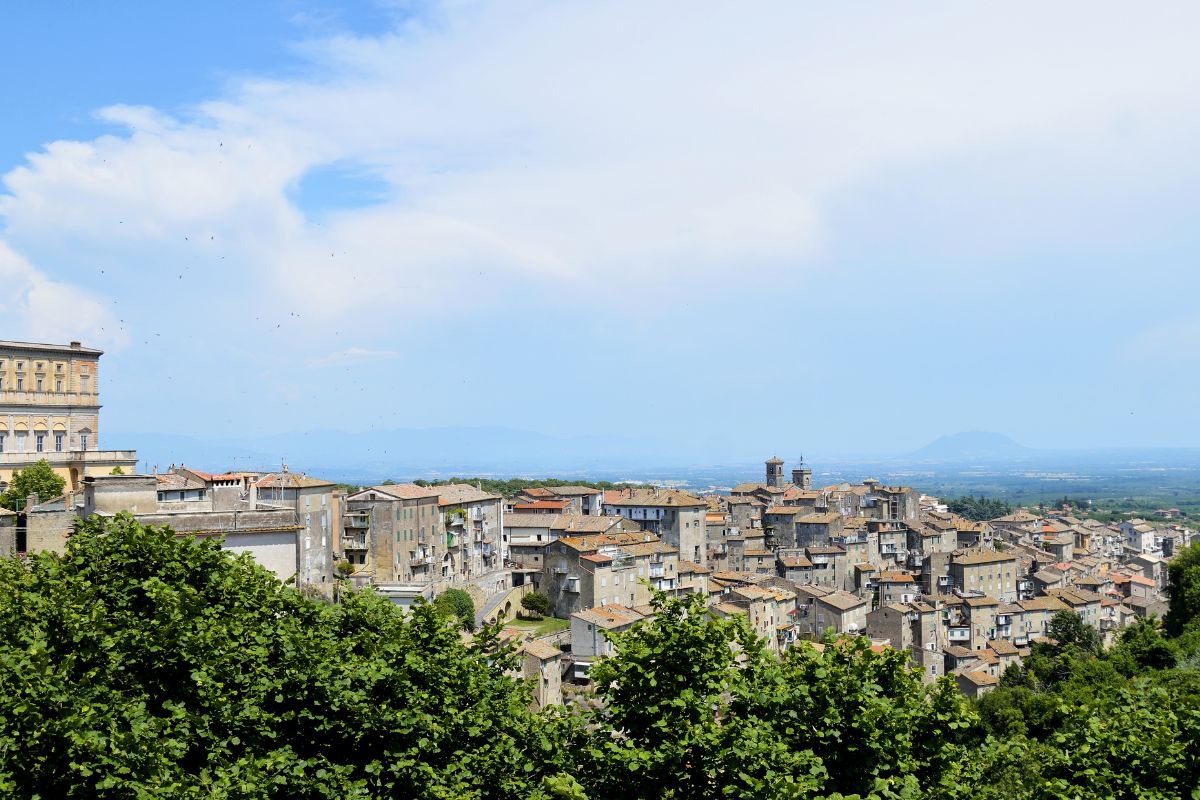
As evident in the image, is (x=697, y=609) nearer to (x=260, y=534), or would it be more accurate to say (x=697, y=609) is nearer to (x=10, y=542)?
(x=260, y=534)

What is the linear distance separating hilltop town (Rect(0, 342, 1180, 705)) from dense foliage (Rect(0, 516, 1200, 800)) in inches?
459

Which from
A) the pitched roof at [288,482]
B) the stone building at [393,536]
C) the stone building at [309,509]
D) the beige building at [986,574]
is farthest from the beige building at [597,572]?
the beige building at [986,574]

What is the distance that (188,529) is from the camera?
34.3 meters

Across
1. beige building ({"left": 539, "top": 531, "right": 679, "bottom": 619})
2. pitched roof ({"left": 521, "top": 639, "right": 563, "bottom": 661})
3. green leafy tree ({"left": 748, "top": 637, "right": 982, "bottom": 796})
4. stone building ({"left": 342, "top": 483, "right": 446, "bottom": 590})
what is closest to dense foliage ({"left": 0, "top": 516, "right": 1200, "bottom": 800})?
green leafy tree ({"left": 748, "top": 637, "right": 982, "bottom": 796})

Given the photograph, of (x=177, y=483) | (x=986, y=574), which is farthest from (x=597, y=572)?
(x=986, y=574)

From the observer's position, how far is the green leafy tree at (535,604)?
2405 inches

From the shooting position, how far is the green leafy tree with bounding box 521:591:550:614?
6109 centimetres

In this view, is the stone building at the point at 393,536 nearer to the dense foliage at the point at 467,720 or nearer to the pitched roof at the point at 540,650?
the pitched roof at the point at 540,650

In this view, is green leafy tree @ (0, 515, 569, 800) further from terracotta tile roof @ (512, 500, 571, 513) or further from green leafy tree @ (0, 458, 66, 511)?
terracotta tile roof @ (512, 500, 571, 513)

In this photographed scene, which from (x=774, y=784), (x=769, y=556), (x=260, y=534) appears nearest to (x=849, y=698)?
(x=774, y=784)

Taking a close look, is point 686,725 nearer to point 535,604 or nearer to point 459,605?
point 459,605

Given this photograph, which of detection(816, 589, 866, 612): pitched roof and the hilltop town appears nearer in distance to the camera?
the hilltop town

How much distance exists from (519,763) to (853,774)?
4.95 meters

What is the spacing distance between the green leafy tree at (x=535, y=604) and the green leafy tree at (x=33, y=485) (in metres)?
27.5
